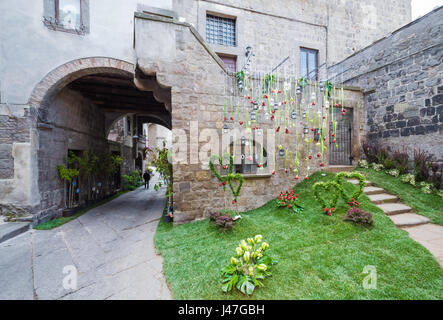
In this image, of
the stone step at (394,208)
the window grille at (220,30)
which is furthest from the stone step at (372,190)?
the window grille at (220,30)

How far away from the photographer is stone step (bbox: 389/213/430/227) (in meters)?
3.62

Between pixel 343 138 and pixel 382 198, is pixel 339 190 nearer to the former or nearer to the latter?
pixel 382 198

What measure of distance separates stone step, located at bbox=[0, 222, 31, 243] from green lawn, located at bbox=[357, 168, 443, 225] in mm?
8887

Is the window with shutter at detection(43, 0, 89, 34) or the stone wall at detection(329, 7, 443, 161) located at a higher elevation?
the window with shutter at detection(43, 0, 89, 34)

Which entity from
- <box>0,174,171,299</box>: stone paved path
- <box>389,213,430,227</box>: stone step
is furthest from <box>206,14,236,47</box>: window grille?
<box>389,213,430,227</box>: stone step

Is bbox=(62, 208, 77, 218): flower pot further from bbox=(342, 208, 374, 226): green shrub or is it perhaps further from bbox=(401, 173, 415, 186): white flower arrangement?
bbox=(401, 173, 415, 186): white flower arrangement

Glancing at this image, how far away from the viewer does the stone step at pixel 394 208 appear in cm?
403

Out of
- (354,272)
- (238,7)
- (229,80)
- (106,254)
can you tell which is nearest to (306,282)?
(354,272)

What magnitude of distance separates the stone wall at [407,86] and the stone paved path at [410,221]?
2.23 m

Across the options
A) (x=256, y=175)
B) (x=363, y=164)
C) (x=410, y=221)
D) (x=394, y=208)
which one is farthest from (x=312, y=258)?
(x=363, y=164)

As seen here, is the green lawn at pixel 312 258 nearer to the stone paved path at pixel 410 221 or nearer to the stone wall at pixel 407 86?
the stone paved path at pixel 410 221

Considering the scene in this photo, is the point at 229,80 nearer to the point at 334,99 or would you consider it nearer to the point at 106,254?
the point at 334,99

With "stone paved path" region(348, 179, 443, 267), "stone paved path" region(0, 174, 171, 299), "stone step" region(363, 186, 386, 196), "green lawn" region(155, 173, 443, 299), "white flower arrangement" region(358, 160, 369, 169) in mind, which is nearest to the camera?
"green lawn" region(155, 173, 443, 299)

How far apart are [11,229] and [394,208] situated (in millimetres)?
8597
